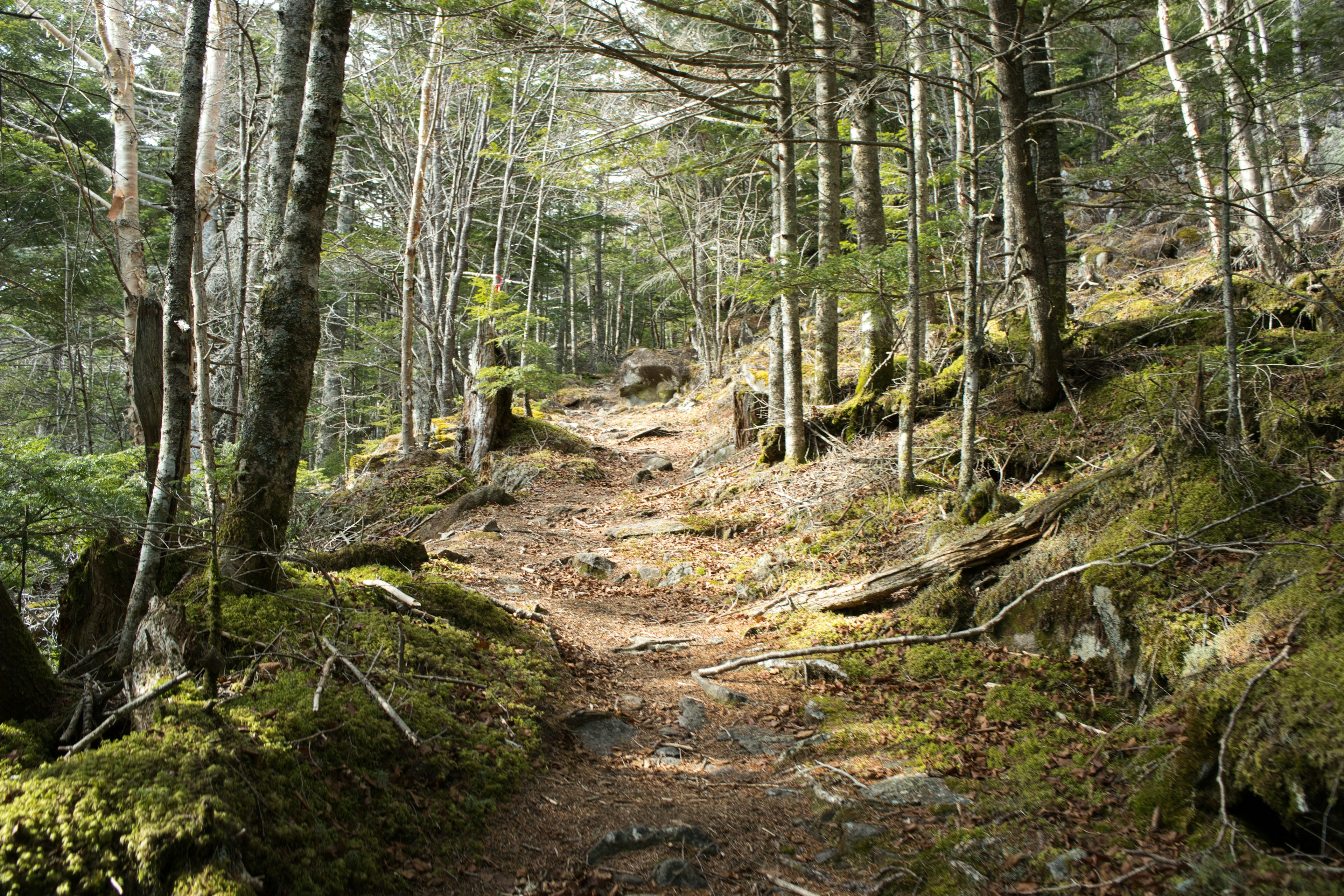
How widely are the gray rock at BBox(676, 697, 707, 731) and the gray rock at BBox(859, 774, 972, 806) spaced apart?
124 centimetres

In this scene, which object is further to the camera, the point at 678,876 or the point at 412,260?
the point at 412,260

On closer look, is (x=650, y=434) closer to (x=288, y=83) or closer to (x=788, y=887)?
(x=288, y=83)

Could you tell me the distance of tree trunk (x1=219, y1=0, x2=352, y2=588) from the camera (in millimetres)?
3678

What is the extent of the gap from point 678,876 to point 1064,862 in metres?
1.47

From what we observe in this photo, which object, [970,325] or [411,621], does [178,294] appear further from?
[970,325]

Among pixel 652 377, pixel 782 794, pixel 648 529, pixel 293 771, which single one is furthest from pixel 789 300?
pixel 652 377

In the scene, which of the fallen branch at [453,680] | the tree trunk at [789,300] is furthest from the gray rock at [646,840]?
the tree trunk at [789,300]

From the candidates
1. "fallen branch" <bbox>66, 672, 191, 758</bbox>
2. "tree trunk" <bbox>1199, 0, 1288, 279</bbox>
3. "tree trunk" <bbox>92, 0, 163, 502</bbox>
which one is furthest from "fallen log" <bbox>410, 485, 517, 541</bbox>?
"tree trunk" <bbox>1199, 0, 1288, 279</bbox>

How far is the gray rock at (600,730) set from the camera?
4.11 m

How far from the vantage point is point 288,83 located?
4074 millimetres

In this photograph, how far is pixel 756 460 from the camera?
420 inches

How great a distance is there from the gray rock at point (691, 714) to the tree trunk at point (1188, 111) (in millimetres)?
4918

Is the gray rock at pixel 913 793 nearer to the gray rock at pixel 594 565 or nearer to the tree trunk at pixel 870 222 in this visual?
the gray rock at pixel 594 565

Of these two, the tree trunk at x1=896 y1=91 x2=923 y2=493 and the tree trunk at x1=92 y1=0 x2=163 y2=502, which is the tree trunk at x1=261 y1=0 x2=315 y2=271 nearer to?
the tree trunk at x1=92 y1=0 x2=163 y2=502
